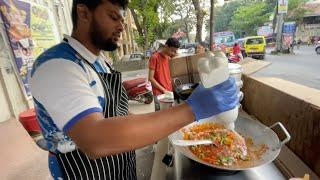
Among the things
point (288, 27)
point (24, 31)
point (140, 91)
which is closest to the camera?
point (24, 31)

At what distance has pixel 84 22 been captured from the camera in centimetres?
92

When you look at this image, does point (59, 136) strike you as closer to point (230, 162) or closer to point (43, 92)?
point (43, 92)

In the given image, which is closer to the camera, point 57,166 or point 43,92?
point 43,92

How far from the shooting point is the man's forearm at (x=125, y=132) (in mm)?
598

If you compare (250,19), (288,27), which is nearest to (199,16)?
(288,27)

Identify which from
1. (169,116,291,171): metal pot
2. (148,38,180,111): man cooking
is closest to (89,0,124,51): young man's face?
(169,116,291,171): metal pot

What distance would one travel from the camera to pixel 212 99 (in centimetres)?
68

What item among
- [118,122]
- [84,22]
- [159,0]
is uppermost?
[159,0]

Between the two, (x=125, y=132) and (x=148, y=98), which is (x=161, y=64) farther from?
(x=148, y=98)

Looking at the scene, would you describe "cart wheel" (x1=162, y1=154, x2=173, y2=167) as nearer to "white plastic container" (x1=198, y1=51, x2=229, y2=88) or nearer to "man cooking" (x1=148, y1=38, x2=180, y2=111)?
"white plastic container" (x1=198, y1=51, x2=229, y2=88)

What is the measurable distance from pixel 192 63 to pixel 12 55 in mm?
3074

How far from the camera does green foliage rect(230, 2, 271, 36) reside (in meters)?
15.6

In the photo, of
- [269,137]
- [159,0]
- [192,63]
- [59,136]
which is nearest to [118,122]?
[59,136]

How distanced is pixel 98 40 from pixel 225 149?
733 millimetres
